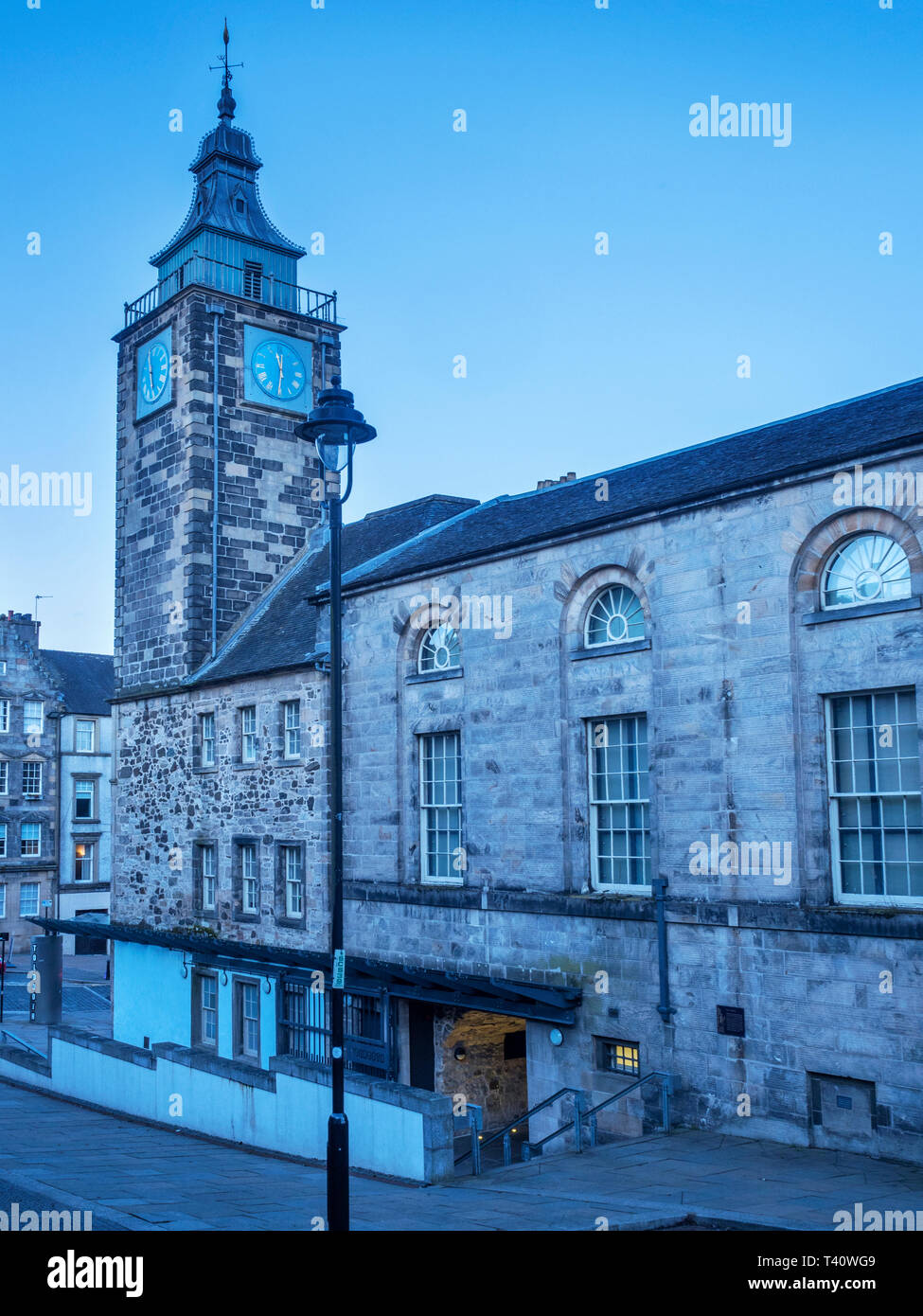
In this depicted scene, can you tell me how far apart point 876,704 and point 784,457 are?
4.16m

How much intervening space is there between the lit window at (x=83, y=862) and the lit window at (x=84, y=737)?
15.0 ft

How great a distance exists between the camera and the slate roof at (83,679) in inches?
2247

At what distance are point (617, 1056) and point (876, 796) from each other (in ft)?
19.8

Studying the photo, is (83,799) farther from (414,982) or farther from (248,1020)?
(414,982)

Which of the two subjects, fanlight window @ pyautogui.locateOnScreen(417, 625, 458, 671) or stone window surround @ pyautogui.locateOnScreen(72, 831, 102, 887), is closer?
fanlight window @ pyautogui.locateOnScreen(417, 625, 458, 671)

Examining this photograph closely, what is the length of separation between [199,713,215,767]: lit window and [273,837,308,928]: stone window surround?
4.00m

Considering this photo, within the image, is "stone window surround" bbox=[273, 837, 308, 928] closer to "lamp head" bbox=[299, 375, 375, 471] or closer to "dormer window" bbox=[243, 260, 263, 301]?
"lamp head" bbox=[299, 375, 375, 471]

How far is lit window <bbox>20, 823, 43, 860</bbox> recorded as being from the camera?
178ft

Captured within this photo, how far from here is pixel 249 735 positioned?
1094 inches

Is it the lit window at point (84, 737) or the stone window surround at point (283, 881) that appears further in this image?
the lit window at point (84, 737)

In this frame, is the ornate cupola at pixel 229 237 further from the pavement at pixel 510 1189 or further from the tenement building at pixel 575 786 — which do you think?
the pavement at pixel 510 1189

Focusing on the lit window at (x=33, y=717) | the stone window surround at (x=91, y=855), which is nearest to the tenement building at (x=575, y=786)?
the lit window at (x=33, y=717)

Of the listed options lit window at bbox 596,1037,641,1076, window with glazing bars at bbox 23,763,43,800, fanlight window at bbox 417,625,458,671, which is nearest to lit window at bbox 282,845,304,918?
fanlight window at bbox 417,625,458,671
